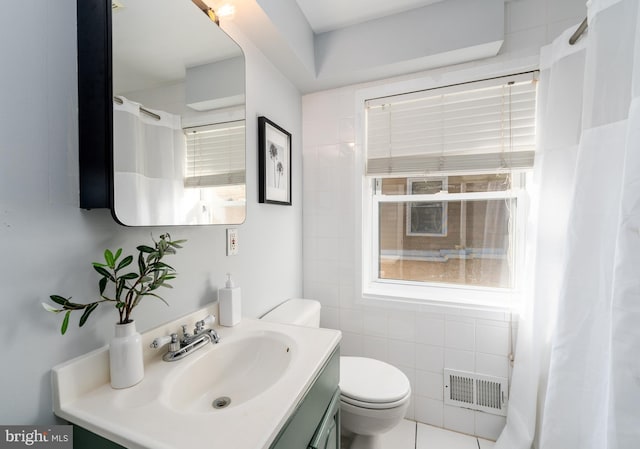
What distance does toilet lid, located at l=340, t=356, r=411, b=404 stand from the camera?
1.22 meters

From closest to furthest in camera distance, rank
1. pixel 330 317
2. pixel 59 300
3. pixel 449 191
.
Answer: pixel 59 300, pixel 449 191, pixel 330 317

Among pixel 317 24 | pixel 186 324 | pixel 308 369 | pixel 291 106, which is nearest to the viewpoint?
pixel 308 369

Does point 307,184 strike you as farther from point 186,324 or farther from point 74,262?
point 74,262

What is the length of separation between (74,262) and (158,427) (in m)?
0.44

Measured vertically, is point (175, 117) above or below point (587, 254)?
above

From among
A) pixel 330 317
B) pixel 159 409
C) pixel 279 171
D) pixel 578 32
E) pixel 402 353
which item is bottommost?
pixel 402 353

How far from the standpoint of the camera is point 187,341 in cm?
89

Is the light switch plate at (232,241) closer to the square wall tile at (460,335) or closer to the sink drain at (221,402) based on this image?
the sink drain at (221,402)

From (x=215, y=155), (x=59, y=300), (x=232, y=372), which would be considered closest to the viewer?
(x=59, y=300)

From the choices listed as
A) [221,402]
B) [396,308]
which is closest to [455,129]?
[396,308]

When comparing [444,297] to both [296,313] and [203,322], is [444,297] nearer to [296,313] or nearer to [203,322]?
[296,313]

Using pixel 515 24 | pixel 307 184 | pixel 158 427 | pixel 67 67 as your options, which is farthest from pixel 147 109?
pixel 515 24

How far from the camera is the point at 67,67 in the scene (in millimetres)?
675

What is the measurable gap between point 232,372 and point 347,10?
179cm
